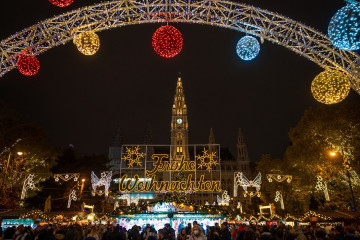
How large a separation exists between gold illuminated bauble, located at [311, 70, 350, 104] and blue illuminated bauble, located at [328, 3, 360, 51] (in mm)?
3129

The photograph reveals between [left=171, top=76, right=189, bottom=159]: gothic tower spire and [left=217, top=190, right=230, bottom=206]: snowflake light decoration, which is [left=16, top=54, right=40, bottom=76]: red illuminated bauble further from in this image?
[left=171, top=76, right=189, bottom=159]: gothic tower spire

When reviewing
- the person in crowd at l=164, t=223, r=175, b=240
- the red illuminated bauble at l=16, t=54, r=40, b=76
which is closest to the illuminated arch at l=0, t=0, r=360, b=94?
the red illuminated bauble at l=16, t=54, r=40, b=76

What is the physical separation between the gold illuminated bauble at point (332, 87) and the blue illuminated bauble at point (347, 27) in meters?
3.13

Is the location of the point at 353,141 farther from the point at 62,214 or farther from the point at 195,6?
the point at 62,214

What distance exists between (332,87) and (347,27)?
3.77 metres

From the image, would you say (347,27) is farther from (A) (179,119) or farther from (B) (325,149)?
(A) (179,119)

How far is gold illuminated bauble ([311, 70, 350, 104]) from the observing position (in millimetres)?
10328

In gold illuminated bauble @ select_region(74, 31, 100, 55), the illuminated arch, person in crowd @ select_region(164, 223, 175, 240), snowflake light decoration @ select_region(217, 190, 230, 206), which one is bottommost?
person in crowd @ select_region(164, 223, 175, 240)

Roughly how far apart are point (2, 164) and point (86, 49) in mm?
19563

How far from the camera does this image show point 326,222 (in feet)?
64.6

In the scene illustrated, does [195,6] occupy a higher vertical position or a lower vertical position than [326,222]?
higher

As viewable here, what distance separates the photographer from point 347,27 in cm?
707

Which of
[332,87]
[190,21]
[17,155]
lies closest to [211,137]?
[17,155]

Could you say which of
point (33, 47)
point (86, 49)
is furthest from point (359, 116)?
point (33, 47)
